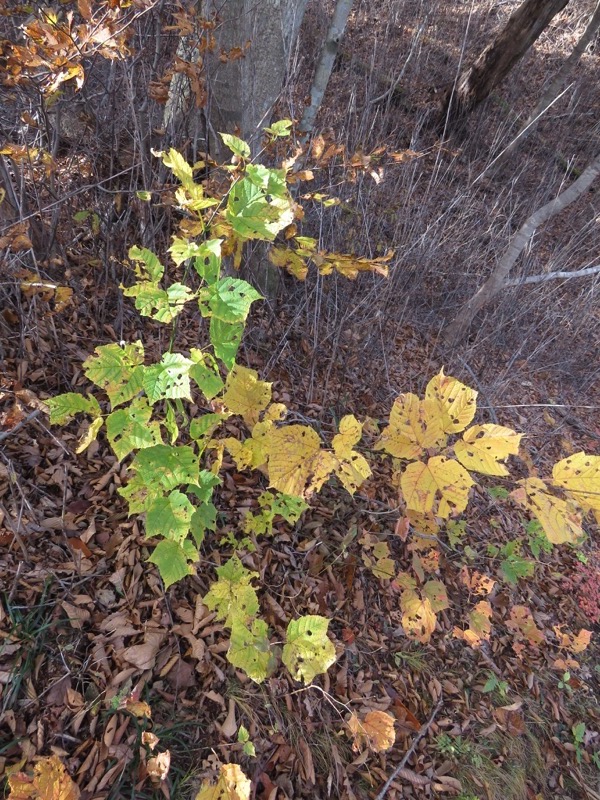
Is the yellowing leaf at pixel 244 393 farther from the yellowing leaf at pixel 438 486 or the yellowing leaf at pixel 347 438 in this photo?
the yellowing leaf at pixel 438 486

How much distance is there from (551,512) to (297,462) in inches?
30.2

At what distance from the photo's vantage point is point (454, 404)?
136 centimetres

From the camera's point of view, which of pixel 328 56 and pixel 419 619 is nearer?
pixel 419 619

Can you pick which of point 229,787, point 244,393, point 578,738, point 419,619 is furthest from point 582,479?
point 578,738

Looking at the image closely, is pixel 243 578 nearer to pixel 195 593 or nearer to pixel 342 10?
pixel 195 593

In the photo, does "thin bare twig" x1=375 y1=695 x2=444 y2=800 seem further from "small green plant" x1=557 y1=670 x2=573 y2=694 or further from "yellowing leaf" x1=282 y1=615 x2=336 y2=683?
"small green plant" x1=557 y1=670 x2=573 y2=694

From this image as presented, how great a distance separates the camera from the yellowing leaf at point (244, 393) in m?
1.53

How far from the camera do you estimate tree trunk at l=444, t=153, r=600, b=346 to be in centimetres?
336

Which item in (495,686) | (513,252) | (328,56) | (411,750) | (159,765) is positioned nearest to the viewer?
(159,765)

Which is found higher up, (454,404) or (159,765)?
(454,404)

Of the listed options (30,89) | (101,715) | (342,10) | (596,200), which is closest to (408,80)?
(596,200)

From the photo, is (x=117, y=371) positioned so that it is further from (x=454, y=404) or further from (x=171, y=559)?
(x=454, y=404)

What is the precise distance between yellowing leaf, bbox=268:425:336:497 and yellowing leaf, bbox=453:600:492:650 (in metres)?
1.33

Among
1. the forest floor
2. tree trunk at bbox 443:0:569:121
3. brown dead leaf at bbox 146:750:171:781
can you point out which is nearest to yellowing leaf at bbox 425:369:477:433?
the forest floor
